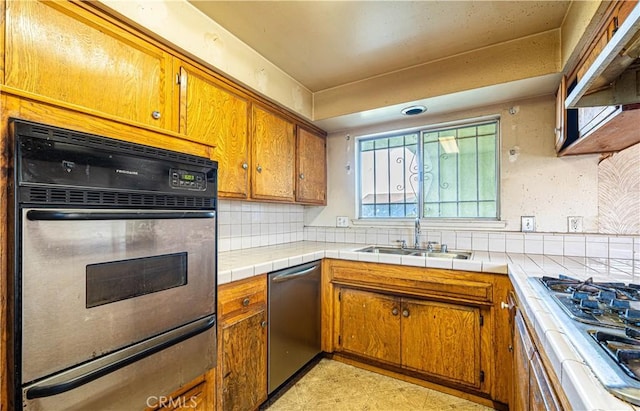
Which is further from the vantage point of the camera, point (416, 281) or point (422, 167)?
point (422, 167)

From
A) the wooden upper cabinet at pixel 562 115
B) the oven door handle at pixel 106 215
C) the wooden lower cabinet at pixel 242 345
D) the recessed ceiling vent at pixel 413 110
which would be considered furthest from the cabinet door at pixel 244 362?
the wooden upper cabinet at pixel 562 115

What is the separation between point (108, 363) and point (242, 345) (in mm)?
723

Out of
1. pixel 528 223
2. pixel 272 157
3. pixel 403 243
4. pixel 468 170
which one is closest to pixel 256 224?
pixel 272 157

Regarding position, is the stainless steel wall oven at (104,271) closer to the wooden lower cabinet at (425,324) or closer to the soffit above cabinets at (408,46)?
the soffit above cabinets at (408,46)

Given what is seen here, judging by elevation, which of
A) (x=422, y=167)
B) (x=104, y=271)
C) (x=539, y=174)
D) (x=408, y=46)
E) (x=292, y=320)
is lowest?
(x=292, y=320)

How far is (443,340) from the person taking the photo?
1859 millimetres

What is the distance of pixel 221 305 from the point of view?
1426 millimetres

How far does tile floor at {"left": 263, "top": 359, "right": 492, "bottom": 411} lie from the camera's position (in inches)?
68.6

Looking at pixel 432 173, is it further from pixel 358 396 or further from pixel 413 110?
pixel 358 396

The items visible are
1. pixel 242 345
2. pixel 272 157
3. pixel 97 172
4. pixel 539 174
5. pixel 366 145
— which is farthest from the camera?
pixel 366 145

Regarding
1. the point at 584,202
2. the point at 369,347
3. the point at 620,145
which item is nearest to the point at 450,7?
the point at 620,145

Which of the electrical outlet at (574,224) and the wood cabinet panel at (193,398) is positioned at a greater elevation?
the electrical outlet at (574,224)

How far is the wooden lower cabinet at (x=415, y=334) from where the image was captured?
1788mm

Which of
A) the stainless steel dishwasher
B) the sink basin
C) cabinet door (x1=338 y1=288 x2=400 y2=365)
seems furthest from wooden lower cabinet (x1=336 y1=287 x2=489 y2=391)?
the sink basin
